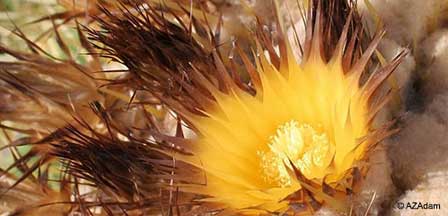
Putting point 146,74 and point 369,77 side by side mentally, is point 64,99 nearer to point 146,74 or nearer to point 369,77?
point 146,74

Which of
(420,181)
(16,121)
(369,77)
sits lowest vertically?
(420,181)

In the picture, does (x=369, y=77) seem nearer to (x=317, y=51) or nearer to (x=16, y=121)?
(x=317, y=51)

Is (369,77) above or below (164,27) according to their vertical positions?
below

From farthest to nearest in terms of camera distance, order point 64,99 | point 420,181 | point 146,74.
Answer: point 64,99
point 146,74
point 420,181

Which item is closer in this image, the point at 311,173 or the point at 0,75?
the point at 311,173

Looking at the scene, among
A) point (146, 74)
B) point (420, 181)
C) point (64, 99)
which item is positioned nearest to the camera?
point (420, 181)

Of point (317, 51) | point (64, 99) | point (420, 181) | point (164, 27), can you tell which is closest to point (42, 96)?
point (64, 99)
